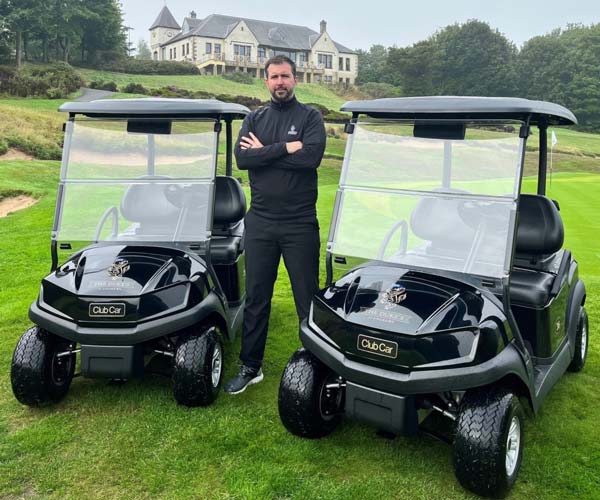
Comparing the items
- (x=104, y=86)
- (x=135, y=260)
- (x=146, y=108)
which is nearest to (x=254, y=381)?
(x=135, y=260)

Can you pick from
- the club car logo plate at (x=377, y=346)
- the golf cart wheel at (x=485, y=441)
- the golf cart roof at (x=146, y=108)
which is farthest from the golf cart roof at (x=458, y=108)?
the golf cart wheel at (x=485, y=441)

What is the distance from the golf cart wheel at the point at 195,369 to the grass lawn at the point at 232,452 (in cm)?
9

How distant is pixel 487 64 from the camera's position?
63.2 m

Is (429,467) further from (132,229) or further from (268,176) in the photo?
(132,229)

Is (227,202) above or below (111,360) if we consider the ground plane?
above

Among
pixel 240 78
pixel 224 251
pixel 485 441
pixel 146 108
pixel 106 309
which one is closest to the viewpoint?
pixel 485 441

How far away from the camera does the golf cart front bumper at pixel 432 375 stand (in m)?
2.28

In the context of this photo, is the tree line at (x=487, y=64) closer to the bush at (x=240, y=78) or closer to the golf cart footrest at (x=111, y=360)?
the bush at (x=240, y=78)

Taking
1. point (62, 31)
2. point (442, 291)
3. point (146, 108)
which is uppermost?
point (62, 31)

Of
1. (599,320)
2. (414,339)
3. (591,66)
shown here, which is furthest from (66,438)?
(591,66)

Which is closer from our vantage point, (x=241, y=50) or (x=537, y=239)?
(x=537, y=239)

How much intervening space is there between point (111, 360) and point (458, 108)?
78.5 inches

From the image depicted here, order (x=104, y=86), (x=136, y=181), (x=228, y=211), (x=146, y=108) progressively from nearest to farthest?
(x=146, y=108)
(x=136, y=181)
(x=228, y=211)
(x=104, y=86)

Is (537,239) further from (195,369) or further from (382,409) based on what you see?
(195,369)
